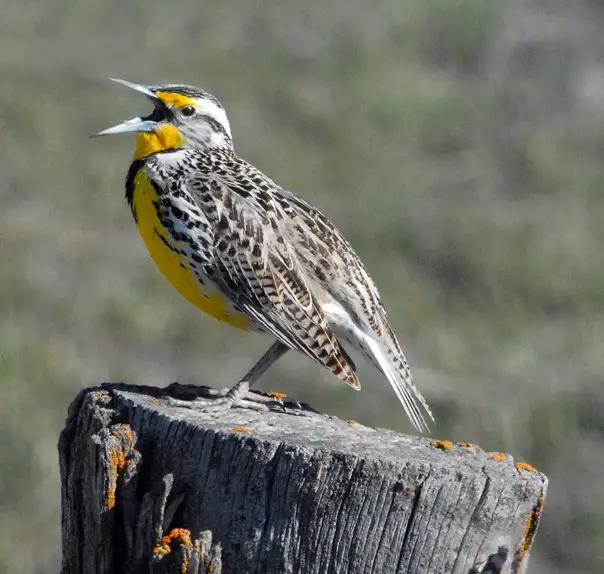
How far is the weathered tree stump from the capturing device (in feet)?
9.35

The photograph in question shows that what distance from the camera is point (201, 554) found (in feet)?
9.64

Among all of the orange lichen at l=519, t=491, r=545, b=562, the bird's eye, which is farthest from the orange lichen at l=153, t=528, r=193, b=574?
the bird's eye

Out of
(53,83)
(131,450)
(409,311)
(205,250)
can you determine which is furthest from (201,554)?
(53,83)

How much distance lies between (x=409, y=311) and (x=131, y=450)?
4.32m

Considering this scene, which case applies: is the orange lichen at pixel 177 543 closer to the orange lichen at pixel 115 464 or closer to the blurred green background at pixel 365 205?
the orange lichen at pixel 115 464

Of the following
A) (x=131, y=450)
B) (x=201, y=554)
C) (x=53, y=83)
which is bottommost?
(x=201, y=554)

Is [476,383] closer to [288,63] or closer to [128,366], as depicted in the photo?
[128,366]

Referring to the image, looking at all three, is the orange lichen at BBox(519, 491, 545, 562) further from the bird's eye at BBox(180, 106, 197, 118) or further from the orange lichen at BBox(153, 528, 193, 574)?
the bird's eye at BBox(180, 106, 197, 118)

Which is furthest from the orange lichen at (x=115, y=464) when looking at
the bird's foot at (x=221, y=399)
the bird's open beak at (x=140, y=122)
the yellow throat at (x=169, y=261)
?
the bird's open beak at (x=140, y=122)

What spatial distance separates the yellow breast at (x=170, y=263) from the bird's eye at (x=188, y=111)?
0.35 m

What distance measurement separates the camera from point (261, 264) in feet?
13.2

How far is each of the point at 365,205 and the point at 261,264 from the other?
4.23m

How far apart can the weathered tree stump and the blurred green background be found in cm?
259

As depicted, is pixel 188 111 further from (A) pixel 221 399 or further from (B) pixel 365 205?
(B) pixel 365 205
